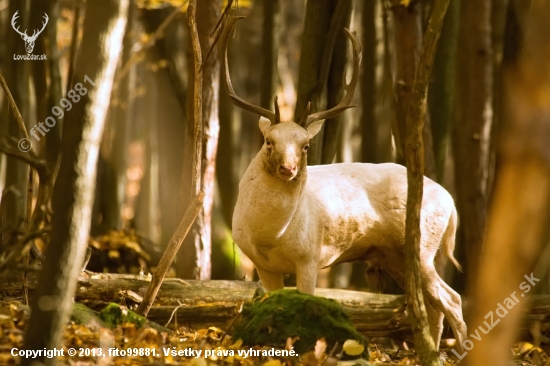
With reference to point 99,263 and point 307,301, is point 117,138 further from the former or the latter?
point 307,301

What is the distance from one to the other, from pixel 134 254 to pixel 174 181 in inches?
56.5

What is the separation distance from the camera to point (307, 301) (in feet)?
18.7

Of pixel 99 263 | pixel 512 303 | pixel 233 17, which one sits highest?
pixel 233 17

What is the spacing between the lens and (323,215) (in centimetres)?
738

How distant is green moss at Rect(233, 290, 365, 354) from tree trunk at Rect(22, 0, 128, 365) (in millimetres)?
1859

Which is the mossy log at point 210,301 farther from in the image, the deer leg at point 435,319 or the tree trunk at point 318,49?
the tree trunk at point 318,49

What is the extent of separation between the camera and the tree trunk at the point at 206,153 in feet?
28.9

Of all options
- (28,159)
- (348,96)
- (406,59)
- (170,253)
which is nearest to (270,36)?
(406,59)

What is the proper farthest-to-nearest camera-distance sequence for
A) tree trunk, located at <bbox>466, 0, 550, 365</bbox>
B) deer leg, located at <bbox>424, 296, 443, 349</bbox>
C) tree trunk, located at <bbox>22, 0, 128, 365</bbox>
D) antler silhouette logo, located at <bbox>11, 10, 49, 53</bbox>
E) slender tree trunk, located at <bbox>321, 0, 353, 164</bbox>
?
1. antler silhouette logo, located at <bbox>11, 10, 49, 53</bbox>
2. slender tree trunk, located at <bbox>321, 0, 353, 164</bbox>
3. deer leg, located at <bbox>424, 296, 443, 349</bbox>
4. tree trunk, located at <bbox>22, 0, 128, 365</bbox>
5. tree trunk, located at <bbox>466, 0, 550, 365</bbox>

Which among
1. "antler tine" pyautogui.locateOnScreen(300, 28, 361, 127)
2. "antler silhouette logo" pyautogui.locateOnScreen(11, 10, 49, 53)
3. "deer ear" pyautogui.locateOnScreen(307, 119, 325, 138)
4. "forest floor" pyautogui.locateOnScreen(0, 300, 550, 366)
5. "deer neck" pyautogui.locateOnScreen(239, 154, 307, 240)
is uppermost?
"antler silhouette logo" pyautogui.locateOnScreen(11, 10, 49, 53)

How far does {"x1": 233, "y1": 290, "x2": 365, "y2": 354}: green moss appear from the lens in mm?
5488

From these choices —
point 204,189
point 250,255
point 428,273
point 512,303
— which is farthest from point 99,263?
point 512,303

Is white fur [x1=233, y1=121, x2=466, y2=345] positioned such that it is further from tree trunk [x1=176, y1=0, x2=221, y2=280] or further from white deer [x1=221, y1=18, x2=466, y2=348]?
tree trunk [x1=176, y1=0, x2=221, y2=280]

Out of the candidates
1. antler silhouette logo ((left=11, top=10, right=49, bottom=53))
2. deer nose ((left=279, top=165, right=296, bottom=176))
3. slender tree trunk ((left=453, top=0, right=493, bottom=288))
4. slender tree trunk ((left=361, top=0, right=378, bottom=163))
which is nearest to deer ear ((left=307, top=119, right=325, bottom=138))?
deer nose ((left=279, top=165, right=296, bottom=176))
